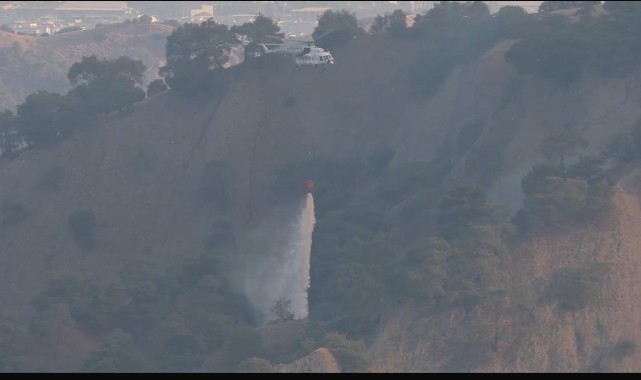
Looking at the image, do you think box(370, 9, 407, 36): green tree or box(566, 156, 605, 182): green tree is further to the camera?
box(370, 9, 407, 36): green tree

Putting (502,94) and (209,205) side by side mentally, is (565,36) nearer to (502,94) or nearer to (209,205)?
(502,94)

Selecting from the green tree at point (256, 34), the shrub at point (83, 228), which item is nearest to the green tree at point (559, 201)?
the shrub at point (83, 228)

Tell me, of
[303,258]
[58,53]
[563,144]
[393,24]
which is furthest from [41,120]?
[58,53]

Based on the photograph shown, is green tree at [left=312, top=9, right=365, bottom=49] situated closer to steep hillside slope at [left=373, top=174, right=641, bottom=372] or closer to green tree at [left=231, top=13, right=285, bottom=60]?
green tree at [left=231, top=13, right=285, bottom=60]

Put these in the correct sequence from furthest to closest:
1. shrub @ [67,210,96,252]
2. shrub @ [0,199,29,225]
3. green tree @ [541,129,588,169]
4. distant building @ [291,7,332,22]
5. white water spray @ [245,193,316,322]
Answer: distant building @ [291,7,332,22] → shrub @ [0,199,29,225] → shrub @ [67,210,96,252] → white water spray @ [245,193,316,322] → green tree @ [541,129,588,169]

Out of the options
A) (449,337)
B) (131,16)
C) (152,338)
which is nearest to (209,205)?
(152,338)

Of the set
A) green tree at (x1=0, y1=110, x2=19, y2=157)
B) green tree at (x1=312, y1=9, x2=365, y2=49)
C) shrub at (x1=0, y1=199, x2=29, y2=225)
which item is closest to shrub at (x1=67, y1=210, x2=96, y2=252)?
shrub at (x1=0, y1=199, x2=29, y2=225)

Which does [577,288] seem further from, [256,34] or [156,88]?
[156,88]
